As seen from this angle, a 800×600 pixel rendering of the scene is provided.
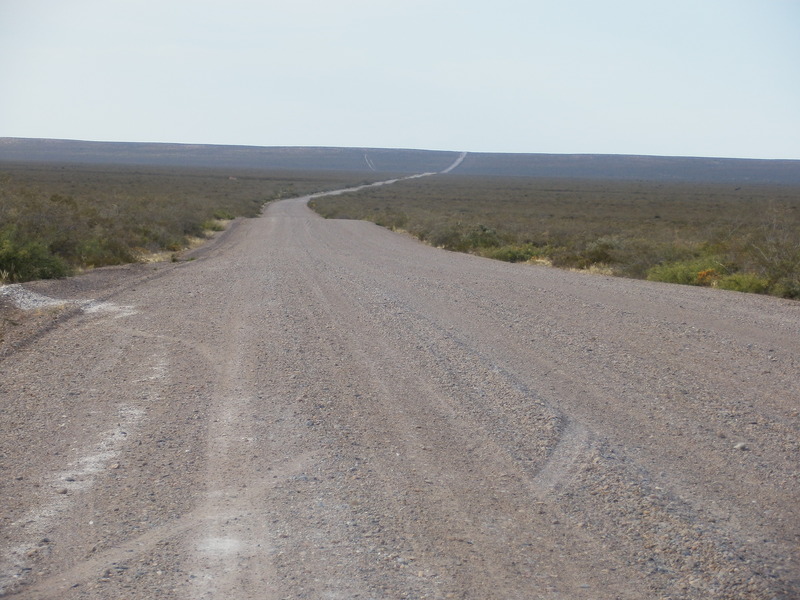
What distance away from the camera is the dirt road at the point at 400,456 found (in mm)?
4027

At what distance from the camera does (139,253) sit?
22031 millimetres

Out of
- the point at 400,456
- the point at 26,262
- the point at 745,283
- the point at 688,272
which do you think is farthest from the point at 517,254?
the point at 400,456

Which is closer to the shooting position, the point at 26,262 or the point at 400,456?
the point at 400,456

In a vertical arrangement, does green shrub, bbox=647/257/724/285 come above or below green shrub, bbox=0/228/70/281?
below

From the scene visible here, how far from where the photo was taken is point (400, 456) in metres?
5.67

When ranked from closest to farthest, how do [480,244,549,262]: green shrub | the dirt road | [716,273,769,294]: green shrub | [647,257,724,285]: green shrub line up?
the dirt road < [716,273,769,294]: green shrub < [647,257,724,285]: green shrub < [480,244,549,262]: green shrub

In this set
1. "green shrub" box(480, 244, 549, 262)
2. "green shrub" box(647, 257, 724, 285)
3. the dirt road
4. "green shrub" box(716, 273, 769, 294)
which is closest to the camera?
the dirt road

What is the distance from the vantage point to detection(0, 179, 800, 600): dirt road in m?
4.03

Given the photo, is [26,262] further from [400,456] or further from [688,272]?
[688,272]

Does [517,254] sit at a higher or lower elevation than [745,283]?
lower

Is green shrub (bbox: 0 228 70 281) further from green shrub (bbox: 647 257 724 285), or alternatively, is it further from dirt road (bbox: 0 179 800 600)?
green shrub (bbox: 647 257 724 285)

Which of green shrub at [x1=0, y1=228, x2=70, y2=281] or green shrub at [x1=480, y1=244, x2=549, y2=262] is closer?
green shrub at [x1=0, y1=228, x2=70, y2=281]

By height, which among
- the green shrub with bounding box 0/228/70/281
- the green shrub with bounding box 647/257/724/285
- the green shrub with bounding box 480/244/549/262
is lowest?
the green shrub with bounding box 480/244/549/262

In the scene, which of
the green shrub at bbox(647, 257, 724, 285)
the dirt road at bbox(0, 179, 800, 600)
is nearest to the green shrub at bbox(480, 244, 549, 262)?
the green shrub at bbox(647, 257, 724, 285)
